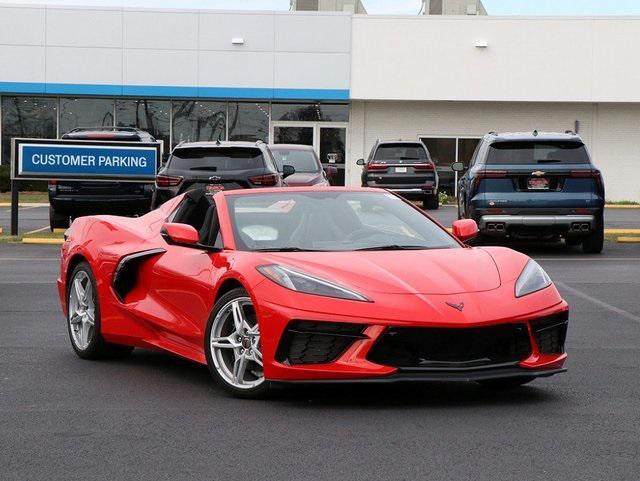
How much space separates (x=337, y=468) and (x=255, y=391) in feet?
5.50

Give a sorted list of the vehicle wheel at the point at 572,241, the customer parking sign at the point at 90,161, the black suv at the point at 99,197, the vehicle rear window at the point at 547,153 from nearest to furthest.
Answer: the vehicle rear window at the point at 547,153, the vehicle wheel at the point at 572,241, the customer parking sign at the point at 90,161, the black suv at the point at 99,197

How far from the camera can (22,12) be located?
40.8m

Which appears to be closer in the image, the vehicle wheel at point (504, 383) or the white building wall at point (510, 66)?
the vehicle wheel at point (504, 383)

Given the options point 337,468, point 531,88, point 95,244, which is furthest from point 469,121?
point 337,468

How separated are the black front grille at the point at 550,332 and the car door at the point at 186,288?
71.9 inches

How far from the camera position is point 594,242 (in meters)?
19.5

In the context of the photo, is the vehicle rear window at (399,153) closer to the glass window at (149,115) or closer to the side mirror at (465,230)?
the glass window at (149,115)

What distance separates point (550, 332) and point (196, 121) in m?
34.9

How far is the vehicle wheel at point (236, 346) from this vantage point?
7.41m

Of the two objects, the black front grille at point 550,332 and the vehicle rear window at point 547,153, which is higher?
the vehicle rear window at point 547,153

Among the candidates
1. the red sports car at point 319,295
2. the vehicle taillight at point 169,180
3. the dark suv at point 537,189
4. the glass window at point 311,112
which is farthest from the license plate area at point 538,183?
the glass window at point 311,112

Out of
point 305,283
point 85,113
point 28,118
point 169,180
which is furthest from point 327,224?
point 28,118

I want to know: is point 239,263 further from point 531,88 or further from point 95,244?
point 531,88

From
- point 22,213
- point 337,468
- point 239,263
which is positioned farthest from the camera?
point 22,213
